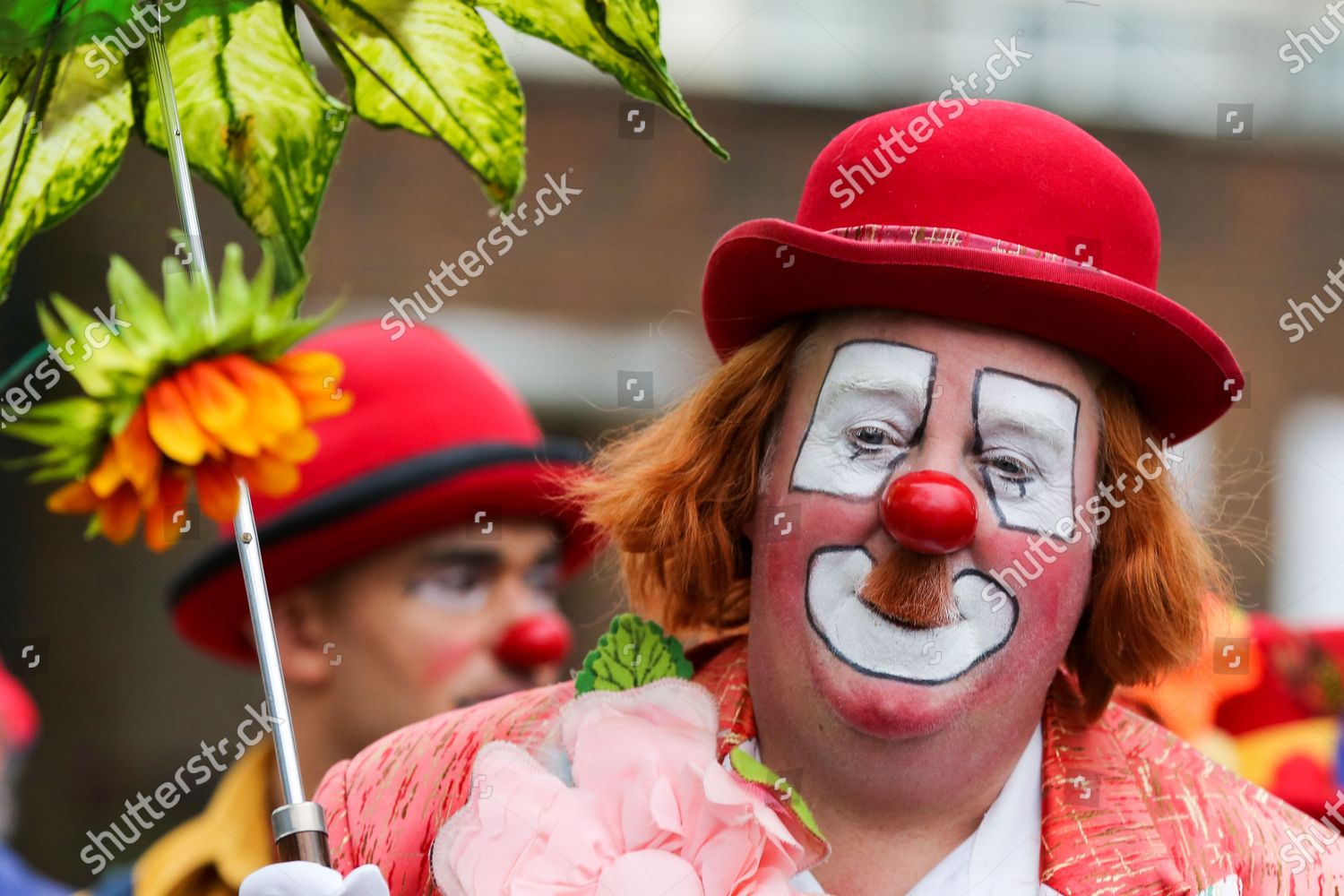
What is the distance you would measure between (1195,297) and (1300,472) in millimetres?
1174

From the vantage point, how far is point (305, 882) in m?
1.53

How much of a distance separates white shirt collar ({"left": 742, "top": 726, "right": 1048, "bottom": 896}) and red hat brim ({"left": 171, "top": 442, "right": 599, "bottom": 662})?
1.23m

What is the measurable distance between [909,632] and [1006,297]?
1.17ft

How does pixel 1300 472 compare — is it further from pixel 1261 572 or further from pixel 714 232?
pixel 714 232

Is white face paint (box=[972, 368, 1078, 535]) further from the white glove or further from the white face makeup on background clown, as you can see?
the white glove

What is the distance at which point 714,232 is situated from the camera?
8.66 meters

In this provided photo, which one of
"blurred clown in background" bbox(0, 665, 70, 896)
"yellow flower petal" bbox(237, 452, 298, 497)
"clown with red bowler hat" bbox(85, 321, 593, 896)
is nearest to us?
"yellow flower petal" bbox(237, 452, 298, 497)

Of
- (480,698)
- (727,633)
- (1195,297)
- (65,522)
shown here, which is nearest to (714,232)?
(1195,297)

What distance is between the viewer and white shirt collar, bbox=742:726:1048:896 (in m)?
1.78

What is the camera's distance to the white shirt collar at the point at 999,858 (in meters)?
1.78

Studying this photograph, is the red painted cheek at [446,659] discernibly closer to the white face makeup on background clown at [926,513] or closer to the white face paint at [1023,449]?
the white face makeup on background clown at [926,513]

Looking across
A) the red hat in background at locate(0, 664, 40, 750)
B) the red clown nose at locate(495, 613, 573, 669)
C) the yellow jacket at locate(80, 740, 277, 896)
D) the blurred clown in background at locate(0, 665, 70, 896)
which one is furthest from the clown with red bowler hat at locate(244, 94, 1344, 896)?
the red hat in background at locate(0, 664, 40, 750)

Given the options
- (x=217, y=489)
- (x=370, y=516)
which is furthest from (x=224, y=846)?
(x=217, y=489)

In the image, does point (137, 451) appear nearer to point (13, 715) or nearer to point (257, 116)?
point (257, 116)
